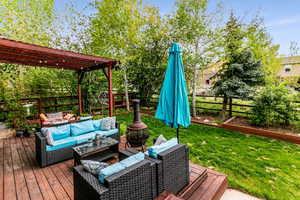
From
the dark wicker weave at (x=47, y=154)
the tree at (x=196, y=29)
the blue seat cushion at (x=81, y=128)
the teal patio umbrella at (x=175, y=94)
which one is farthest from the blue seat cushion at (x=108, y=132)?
the tree at (x=196, y=29)

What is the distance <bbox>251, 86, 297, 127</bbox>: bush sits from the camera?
4.65m

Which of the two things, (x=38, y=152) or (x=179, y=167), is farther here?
(x=38, y=152)

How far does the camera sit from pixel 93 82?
26.5 feet

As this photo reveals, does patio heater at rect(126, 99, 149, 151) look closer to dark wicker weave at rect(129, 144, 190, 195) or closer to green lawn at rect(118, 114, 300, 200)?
green lawn at rect(118, 114, 300, 200)

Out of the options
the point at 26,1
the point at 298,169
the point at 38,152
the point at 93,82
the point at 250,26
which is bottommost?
the point at 298,169

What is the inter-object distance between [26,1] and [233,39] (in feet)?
34.2

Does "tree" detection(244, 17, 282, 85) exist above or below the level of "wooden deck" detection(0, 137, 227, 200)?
above

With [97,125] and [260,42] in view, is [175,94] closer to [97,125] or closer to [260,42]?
[97,125]

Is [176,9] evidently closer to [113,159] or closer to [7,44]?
[7,44]

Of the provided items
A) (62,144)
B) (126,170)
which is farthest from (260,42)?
(62,144)

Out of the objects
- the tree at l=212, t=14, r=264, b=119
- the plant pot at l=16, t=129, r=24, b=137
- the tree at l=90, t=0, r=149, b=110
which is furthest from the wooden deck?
the tree at l=90, t=0, r=149, b=110

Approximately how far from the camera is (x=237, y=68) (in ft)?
19.3

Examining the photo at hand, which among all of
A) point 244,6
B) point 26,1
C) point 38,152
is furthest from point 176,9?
point 26,1

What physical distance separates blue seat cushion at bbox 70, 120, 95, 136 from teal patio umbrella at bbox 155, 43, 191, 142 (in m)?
2.35
